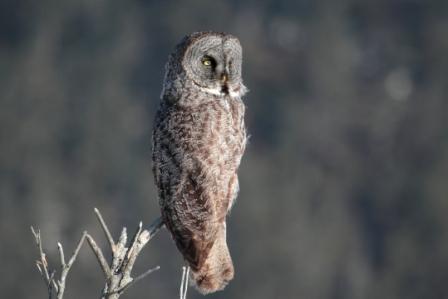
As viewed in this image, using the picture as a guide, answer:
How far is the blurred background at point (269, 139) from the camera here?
104 ft

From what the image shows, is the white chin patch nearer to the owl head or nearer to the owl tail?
the owl head

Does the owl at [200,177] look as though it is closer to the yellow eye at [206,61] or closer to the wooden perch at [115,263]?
the yellow eye at [206,61]

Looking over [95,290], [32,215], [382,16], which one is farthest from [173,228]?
[382,16]

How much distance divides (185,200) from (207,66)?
901 mm

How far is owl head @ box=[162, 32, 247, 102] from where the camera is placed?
6340 millimetres

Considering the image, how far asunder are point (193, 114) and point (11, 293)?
25.5 meters

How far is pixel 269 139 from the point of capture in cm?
3381

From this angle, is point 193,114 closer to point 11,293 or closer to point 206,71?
point 206,71

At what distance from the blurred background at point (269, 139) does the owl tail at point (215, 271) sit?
874 inches

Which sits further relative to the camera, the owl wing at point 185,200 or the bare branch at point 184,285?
the owl wing at point 185,200

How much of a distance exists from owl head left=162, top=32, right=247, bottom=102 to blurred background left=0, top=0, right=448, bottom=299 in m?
21.9

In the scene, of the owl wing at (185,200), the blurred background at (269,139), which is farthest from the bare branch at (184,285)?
the blurred background at (269,139)

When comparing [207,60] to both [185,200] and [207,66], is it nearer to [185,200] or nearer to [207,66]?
[207,66]

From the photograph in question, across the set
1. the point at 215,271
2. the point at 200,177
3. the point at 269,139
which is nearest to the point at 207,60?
the point at 200,177
